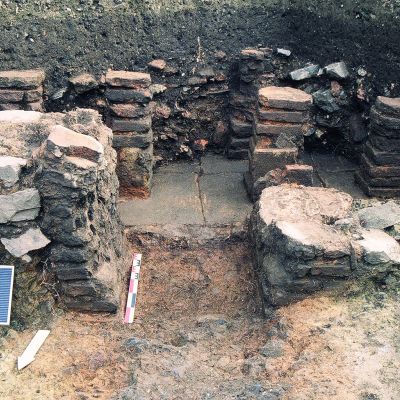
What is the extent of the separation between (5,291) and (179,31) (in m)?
4.05

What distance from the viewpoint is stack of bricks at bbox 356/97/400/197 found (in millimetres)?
6000

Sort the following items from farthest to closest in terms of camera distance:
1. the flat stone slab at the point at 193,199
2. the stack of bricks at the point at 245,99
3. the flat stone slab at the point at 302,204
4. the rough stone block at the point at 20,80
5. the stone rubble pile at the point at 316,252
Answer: the stack of bricks at the point at 245,99 < the rough stone block at the point at 20,80 < the flat stone slab at the point at 193,199 < the flat stone slab at the point at 302,204 < the stone rubble pile at the point at 316,252

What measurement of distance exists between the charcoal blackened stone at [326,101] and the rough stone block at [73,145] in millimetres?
3801

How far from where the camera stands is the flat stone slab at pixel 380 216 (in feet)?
16.3

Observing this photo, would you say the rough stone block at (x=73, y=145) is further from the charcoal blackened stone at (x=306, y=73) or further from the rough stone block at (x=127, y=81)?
the charcoal blackened stone at (x=306, y=73)

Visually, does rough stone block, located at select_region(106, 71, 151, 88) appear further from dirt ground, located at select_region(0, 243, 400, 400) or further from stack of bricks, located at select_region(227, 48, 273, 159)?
dirt ground, located at select_region(0, 243, 400, 400)

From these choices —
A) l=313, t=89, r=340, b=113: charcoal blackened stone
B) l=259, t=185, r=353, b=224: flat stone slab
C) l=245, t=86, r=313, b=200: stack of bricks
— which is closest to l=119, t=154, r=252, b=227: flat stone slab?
l=245, t=86, r=313, b=200: stack of bricks

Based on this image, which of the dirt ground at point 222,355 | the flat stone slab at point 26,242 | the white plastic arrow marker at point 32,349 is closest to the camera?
the dirt ground at point 222,355

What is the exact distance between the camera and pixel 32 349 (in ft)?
13.5

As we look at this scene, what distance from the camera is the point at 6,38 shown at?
6.49m

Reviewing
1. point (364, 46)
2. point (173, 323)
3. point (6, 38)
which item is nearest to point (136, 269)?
point (173, 323)

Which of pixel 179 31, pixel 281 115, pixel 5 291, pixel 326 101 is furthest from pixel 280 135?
pixel 5 291

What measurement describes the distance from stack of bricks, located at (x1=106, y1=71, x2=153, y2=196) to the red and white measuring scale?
1.01 m

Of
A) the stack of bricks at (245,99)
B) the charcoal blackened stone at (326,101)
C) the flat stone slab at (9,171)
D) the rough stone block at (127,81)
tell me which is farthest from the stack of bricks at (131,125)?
the charcoal blackened stone at (326,101)
